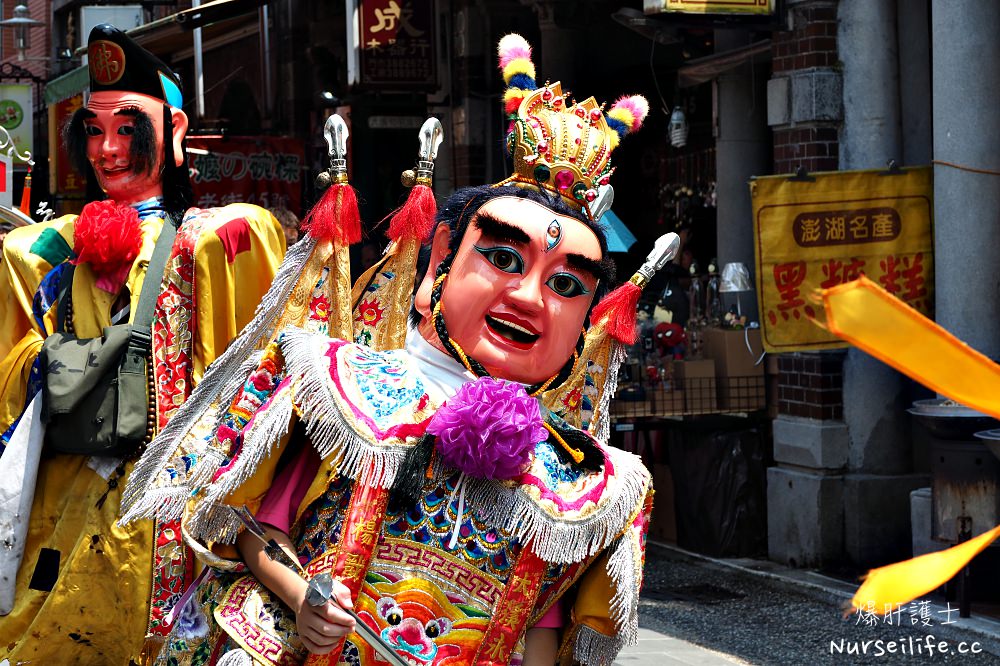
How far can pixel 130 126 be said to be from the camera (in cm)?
494

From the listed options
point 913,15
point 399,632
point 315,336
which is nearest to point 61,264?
point 315,336

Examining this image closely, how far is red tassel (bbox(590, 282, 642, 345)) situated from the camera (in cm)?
358

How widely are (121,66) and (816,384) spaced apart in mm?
5002

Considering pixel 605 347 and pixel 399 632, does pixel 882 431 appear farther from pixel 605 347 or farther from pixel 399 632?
pixel 399 632

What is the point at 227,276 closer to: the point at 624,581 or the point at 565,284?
the point at 565,284

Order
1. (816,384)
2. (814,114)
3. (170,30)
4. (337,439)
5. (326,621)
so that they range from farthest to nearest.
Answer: (170,30) → (816,384) → (814,114) → (337,439) → (326,621)

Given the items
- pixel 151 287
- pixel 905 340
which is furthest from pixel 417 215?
pixel 905 340

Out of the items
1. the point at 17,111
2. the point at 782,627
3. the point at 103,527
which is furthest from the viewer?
the point at 17,111

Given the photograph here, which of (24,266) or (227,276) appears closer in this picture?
(227,276)

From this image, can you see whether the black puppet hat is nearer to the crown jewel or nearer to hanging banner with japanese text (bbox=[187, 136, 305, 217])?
the crown jewel

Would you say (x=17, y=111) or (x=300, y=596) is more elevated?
(x=17, y=111)

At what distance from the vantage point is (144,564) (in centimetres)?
460

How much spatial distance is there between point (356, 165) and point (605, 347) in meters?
14.6

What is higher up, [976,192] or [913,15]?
[913,15]
